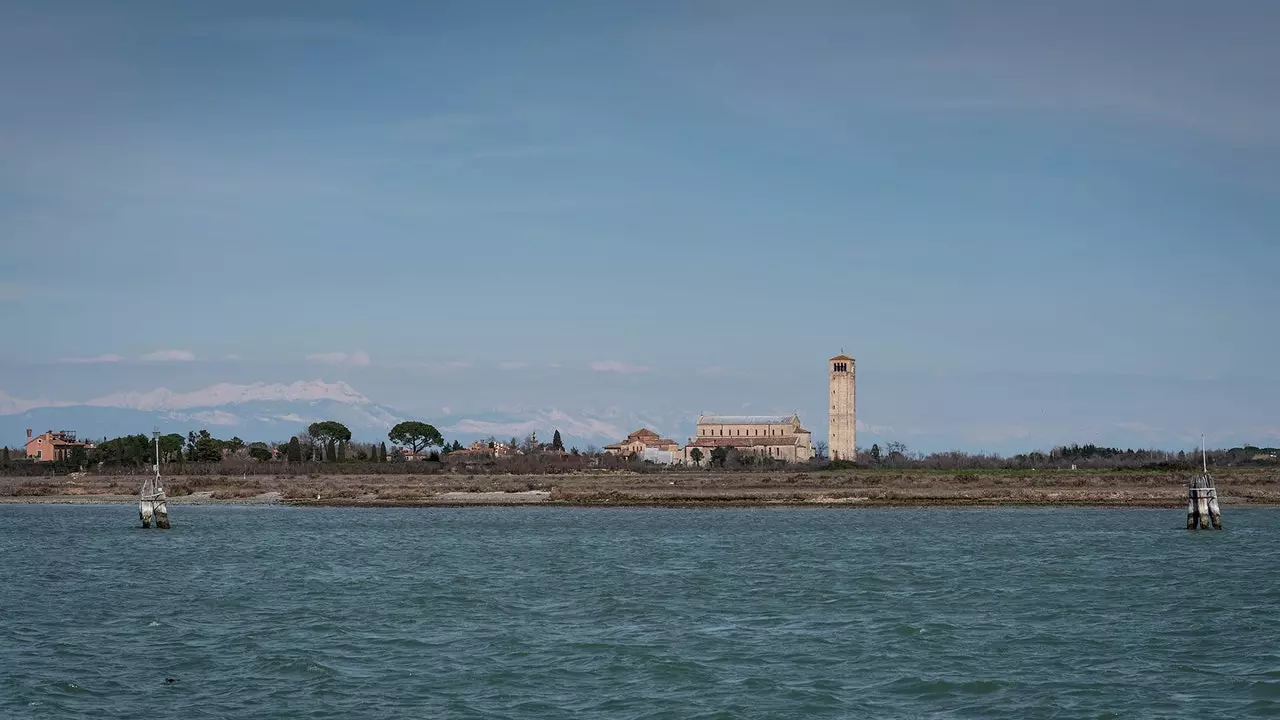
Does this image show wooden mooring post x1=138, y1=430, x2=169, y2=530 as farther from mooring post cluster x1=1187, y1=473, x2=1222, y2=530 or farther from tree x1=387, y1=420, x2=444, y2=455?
tree x1=387, y1=420, x2=444, y2=455

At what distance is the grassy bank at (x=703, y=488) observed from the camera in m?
92.9

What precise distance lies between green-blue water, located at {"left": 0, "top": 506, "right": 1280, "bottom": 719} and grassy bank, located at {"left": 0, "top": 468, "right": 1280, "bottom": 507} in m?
32.2

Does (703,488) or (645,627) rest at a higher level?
(703,488)

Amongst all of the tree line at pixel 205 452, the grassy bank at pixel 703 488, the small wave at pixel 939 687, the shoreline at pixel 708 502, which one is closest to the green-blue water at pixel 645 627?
the small wave at pixel 939 687

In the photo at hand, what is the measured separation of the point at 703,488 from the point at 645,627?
250ft

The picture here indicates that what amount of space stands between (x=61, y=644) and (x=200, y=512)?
6241 centimetres

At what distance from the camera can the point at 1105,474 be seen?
116000 mm

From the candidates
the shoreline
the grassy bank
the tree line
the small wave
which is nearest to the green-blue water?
the small wave

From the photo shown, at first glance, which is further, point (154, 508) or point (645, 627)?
point (154, 508)

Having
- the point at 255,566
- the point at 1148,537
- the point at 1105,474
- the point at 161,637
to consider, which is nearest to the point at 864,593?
the point at 161,637

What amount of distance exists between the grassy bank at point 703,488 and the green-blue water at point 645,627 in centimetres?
3215

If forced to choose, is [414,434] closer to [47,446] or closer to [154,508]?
[47,446]

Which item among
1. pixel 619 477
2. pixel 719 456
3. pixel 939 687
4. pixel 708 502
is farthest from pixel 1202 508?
pixel 719 456

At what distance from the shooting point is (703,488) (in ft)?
352
